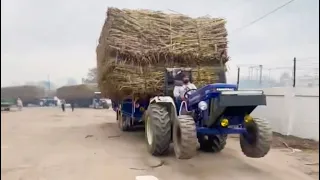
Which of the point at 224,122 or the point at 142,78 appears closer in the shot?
the point at 224,122

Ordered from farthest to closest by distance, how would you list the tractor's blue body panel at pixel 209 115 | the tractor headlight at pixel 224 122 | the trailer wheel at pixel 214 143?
1. the trailer wheel at pixel 214 143
2. the tractor headlight at pixel 224 122
3. the tractor's blue body panel at pixel 209 115

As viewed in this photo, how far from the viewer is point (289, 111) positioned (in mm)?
10500

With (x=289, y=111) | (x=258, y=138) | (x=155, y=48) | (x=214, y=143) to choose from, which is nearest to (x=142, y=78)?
(x=155, y=48)

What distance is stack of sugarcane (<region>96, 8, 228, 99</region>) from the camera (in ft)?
29.9

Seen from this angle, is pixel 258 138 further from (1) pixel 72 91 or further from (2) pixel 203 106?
(1) pixel 72 91

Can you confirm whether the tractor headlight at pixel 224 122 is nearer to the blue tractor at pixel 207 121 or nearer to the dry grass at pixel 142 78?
the blue tractor at pixel 207 121

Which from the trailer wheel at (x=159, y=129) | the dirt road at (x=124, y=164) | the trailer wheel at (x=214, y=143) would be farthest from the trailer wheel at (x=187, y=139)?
the trailer wheel at (x=214, y=143)

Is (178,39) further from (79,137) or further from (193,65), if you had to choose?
(79,137)

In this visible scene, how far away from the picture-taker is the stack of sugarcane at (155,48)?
9125 mm

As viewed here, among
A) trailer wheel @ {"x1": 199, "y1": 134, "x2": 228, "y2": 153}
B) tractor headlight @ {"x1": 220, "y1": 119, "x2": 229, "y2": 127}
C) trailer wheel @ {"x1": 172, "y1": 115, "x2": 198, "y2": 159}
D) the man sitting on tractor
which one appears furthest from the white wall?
trailer wheel @ {"x1": 172, "y1": 115, "x2": 198, "y2": 159}

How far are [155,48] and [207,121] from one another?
3.07 m

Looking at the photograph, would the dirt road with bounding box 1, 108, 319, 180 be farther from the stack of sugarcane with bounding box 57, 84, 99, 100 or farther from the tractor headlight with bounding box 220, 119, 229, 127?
the tractor headlight with bounding box 220, 119, 229, 127

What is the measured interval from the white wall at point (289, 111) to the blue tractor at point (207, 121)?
8.20ft

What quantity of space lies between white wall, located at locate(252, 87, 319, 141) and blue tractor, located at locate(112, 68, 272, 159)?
2498mm
